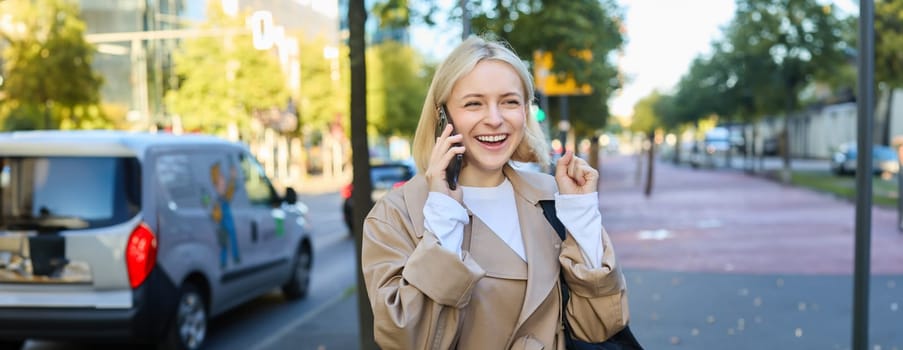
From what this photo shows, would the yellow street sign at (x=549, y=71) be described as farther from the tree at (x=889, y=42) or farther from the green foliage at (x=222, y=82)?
the green foliage at (x=222, y=82)

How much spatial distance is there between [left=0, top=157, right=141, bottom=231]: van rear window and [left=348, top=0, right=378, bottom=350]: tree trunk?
5.76 feet

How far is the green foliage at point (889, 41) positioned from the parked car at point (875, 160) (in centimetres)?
644

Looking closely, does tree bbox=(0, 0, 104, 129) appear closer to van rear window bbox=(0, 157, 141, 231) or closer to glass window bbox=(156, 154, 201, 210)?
glass window bbox=(156, 154, 201, 210)

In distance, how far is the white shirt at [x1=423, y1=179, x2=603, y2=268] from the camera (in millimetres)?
2135

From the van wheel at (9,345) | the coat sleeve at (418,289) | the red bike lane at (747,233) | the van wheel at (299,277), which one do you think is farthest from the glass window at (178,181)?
the red bike lane at (747,233)

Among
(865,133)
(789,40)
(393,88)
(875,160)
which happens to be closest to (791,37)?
(789,40)

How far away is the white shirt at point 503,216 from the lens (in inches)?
84.0

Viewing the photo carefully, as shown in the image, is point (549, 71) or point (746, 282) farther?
point (549, 71)

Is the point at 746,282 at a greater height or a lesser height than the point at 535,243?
lesser

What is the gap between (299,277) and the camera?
32.0ft

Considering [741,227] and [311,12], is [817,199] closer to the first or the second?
[741,227]

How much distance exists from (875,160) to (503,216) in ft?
105

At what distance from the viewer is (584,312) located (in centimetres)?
232

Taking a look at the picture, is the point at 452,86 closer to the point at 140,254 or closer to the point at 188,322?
the point at 140,254
